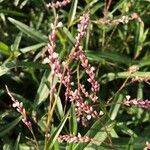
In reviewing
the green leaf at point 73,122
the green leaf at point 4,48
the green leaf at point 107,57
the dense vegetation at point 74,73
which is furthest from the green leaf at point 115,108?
the green leaf at point 4,48

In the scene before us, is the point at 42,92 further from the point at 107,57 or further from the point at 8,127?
the point at 107,57

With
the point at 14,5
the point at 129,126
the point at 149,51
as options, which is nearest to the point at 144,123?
the point at 129,126

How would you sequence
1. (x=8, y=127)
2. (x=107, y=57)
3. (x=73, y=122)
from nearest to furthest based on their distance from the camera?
(x=73, y=122) → (x=8, y=127) → (x=107, y=57)

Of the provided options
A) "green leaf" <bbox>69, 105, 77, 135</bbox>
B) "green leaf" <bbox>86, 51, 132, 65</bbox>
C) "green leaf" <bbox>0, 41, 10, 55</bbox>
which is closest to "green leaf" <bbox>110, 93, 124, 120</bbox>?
"green leaf" <bbox>86, 51, 132, 65</bbox>

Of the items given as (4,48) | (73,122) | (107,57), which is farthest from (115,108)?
(4,48)

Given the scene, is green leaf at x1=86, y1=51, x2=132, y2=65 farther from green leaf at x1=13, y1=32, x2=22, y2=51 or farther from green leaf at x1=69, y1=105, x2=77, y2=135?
green leaf at x1=69, y1=105, x2=77, y2=135

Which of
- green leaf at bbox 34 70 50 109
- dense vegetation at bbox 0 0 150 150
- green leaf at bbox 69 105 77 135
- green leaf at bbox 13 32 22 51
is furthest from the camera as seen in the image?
green leaf at bbox 13 32 22 51

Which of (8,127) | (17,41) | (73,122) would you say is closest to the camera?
(73,122)

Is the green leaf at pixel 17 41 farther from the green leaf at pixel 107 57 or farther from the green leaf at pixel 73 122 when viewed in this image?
the green leaf at pixel 73 122
